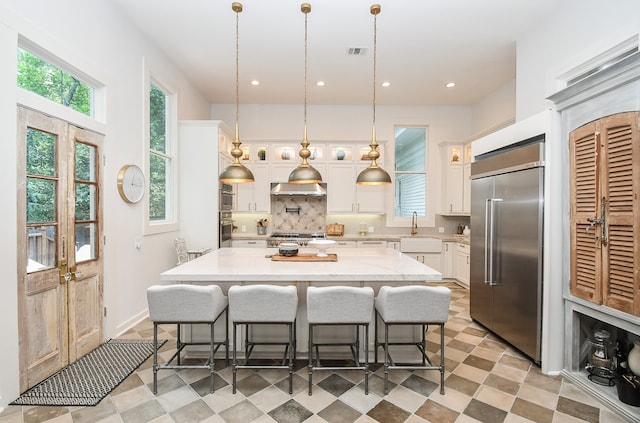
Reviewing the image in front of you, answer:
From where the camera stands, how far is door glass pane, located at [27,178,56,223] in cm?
234

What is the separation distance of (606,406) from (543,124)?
7.13 feet

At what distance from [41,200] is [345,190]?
4.45m

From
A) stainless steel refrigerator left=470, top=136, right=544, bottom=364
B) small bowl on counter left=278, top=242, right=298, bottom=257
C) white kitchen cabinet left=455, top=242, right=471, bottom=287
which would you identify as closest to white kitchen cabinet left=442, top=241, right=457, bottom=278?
white kitchen cabinet left=455, top=242, right=471, bottom=287

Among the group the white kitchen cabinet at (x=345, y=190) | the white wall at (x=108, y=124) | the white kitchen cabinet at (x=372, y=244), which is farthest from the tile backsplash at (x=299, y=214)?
the white wall at (x=108, y=124)

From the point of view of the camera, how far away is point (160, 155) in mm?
4387

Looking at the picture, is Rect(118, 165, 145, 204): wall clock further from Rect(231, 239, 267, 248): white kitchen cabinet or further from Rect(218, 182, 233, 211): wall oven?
Rect(231, 239, 267, 248): white kitchen cabinet

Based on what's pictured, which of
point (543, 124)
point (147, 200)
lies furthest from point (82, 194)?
point (543, 124)

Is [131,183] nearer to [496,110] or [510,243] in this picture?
[510,243]

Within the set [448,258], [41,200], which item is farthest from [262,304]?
[448,258]

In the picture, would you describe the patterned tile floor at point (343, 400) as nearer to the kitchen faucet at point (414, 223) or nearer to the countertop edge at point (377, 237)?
the countertop edge at point (377, 237)

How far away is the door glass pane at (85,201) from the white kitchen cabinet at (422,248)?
464cm

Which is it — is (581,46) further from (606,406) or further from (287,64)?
(287,64)

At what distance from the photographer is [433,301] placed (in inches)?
88.1

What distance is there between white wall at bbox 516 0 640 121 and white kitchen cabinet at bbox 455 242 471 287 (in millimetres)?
2448
